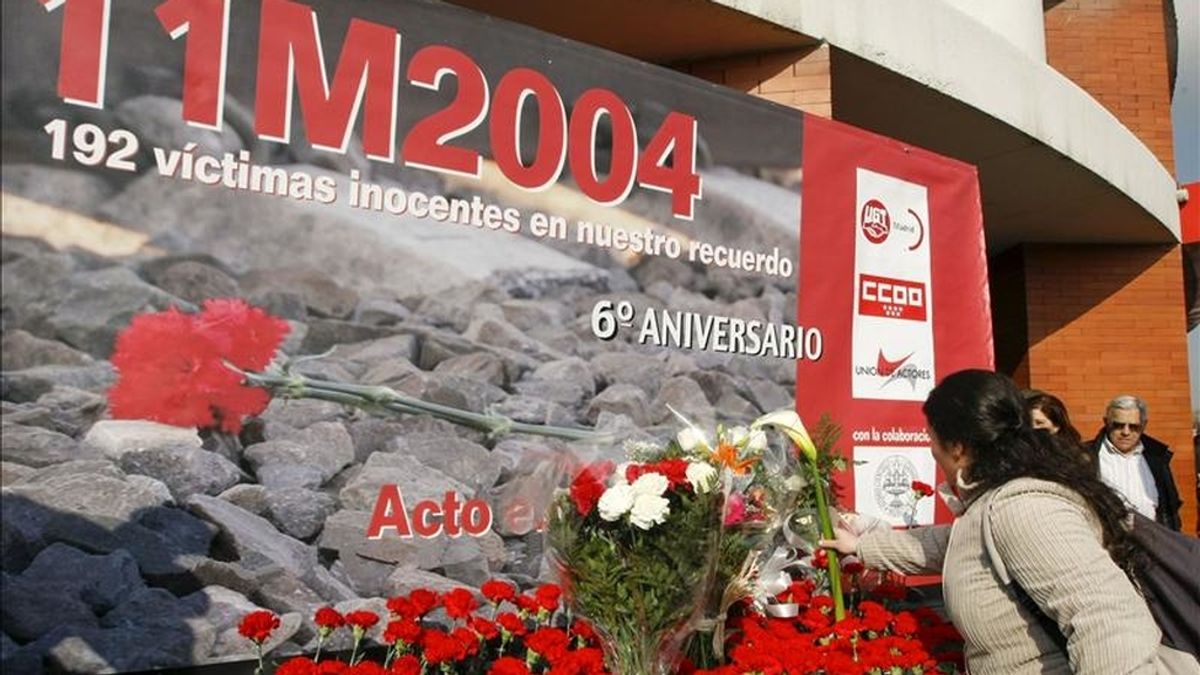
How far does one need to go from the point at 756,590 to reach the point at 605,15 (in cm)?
259

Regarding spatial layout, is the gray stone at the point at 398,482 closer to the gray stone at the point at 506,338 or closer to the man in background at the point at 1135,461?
the gray stone at the point at 506,338

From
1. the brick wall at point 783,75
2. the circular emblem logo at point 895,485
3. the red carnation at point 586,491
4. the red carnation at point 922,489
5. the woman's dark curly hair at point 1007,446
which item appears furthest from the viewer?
the brick wall at point 783,75

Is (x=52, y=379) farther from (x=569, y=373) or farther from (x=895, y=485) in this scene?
(x=895, y=485)

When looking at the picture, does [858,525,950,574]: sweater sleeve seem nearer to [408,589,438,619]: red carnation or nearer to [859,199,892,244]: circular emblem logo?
[408,589,438,619]: red carnation

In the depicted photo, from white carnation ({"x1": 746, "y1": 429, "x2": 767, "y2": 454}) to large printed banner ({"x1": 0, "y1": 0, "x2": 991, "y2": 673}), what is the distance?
Result: 607 millimetres

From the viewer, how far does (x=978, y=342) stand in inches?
176

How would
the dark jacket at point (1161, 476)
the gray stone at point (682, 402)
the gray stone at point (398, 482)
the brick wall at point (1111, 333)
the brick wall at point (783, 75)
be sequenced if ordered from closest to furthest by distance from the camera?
1. the gray stone at point (398, 482)
2. the gray stone at point (682, 402)
3. the brick wall at point (783, 75)
4. the dark jacket at point (1161, 476)
5. the brick wall at point (1111, 333)

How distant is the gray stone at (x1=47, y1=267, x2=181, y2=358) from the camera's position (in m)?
2.35

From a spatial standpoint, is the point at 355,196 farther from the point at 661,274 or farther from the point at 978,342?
the point at 978,342

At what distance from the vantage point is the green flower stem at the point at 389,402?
2623mm

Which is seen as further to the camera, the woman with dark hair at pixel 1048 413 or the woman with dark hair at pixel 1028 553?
the woman with dark hair at pixel 1048 413

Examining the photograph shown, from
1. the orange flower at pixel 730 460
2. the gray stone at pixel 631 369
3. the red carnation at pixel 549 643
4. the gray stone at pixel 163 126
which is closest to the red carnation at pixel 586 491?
the orange flower at pixel 730 460

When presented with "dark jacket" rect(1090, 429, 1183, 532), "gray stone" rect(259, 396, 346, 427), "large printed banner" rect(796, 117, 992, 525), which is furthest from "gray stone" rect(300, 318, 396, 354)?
"dark jacket" rect(1090, 429, 1183, 532)

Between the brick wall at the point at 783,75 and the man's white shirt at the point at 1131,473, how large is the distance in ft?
7.32
